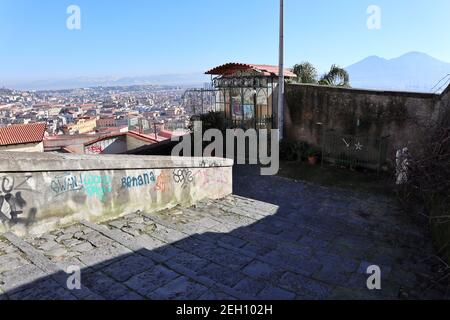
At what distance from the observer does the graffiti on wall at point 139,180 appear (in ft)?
16.5

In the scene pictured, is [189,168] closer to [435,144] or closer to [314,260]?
[314,260]

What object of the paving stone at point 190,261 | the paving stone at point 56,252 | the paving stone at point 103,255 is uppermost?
the paving stone at point 56,252

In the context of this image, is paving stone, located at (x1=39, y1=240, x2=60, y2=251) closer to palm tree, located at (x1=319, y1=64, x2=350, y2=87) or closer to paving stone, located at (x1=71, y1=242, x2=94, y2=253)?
paving stone, located at (x1=71, y1=242, x2=94, y2=253)


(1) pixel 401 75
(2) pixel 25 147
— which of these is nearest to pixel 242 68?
(2) pixel 25 147

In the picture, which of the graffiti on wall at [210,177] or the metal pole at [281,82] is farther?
the metal pole at [281,82]

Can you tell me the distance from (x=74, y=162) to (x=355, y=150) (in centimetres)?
935

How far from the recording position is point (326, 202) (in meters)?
8.79

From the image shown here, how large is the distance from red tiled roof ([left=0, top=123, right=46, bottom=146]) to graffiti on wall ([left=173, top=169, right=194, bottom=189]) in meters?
19.3

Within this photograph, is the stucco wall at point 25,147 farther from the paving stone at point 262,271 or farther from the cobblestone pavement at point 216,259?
the paving stone at point 262,271

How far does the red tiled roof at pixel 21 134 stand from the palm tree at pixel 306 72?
17.5 metres

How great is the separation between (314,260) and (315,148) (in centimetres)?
866

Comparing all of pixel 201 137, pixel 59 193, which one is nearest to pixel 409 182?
pixel 59 193

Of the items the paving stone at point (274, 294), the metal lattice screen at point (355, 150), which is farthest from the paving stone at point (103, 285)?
the metal lattice screen at point (355, 150)

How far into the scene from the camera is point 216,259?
12.5ft
